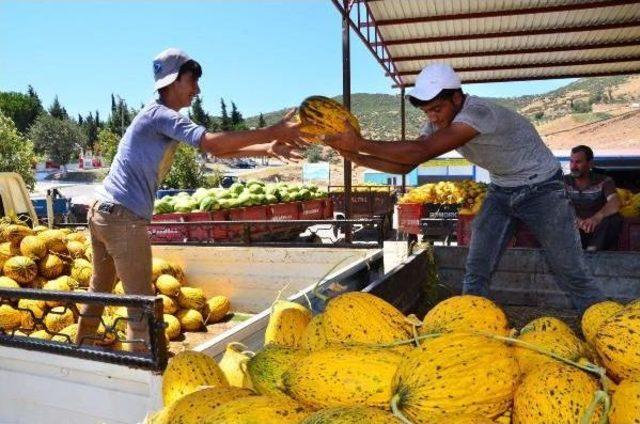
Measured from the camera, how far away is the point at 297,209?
12.6m

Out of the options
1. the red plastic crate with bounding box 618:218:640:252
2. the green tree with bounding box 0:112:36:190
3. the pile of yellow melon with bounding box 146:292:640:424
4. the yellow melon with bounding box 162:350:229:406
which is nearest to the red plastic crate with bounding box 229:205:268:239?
the red plastic crate with bounding box 618:218:640:252

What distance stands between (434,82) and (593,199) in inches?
159

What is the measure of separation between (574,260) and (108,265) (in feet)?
10.9

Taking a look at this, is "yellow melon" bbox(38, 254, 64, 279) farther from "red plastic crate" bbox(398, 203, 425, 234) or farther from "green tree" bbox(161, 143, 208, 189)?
"green tree" bbox(161, 143, 208, 189)

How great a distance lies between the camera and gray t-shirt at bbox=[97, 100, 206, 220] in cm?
365

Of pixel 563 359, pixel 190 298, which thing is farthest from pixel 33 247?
pixel 563 359

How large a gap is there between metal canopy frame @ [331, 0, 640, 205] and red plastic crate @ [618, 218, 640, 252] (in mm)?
4490

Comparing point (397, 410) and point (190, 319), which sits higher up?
point (397, 410)

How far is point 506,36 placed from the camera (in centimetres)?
1109

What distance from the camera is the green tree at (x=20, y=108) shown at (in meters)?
92.0

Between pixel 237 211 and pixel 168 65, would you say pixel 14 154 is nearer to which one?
pixel 237 211

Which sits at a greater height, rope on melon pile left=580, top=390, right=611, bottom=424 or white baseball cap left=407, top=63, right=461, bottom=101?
white baseball cap left=407, top=63, right=461, bottom=101

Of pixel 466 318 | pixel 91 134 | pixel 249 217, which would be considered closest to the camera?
pixel 466 318

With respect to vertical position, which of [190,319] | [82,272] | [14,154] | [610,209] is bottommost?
[190,319]
